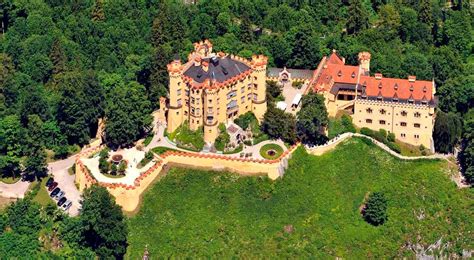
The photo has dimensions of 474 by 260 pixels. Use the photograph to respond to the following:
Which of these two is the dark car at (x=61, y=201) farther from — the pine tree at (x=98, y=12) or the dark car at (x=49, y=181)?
the pine tree at (x=98, y=12)

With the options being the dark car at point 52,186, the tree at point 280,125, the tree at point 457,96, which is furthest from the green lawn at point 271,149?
the tree at point 457,96

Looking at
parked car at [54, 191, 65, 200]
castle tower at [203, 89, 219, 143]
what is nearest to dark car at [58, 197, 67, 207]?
parked car at [54, 191, 65, 200]

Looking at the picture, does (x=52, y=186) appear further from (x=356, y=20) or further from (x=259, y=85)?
(x=356, y=20)

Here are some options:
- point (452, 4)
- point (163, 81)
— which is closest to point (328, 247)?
point (163, 81)

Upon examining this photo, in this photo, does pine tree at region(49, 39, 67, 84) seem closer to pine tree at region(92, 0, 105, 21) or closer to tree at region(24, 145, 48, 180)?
pine tree at region(92, 0, 105, 21)

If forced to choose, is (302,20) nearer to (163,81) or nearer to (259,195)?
(163,81)

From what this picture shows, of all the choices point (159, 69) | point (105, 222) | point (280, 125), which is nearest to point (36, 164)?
point (105, 222)
